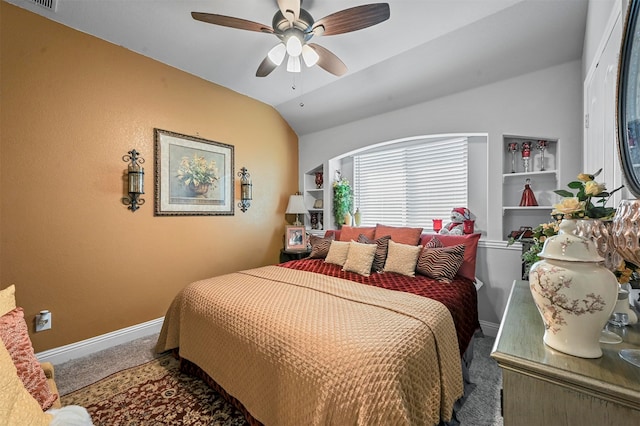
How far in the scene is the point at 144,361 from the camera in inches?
91.4

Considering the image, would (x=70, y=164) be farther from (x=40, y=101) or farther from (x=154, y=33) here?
(x=154, y=33)

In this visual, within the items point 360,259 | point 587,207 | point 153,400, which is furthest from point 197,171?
point 587,207

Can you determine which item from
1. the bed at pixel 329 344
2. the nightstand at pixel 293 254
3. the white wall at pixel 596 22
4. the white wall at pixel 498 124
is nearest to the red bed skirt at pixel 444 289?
the bed at pixel 329 344

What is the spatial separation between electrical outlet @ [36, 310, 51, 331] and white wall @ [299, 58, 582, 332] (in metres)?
3.85

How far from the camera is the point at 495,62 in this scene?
258cm

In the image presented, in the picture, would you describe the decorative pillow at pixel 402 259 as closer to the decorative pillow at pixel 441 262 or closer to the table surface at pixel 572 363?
the decorative pillow at pixel 441 262

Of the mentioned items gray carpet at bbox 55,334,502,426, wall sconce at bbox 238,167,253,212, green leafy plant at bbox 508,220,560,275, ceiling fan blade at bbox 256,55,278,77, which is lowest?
gray carpet at bbox 55,334,502,426

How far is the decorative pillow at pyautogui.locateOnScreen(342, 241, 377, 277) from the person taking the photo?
2580 mm

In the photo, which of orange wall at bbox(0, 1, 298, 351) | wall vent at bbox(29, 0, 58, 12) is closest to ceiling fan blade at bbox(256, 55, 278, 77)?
orange wall at bbox(0, 1, 298, 351)

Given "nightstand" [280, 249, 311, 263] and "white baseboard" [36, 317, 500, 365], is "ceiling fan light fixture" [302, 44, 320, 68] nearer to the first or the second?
"nightstand" [280, 249, 311, 263]

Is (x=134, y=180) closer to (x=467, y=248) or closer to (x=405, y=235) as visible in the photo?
(x=405, y=235)

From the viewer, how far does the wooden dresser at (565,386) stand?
0.69 m

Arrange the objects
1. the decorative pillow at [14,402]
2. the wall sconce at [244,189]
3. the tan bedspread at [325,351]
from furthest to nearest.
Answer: the wall sconce at [244,189]
the tan bedspread at [325,351]
the decorative pillow at [14,402]

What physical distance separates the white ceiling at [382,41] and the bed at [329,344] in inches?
82.6
